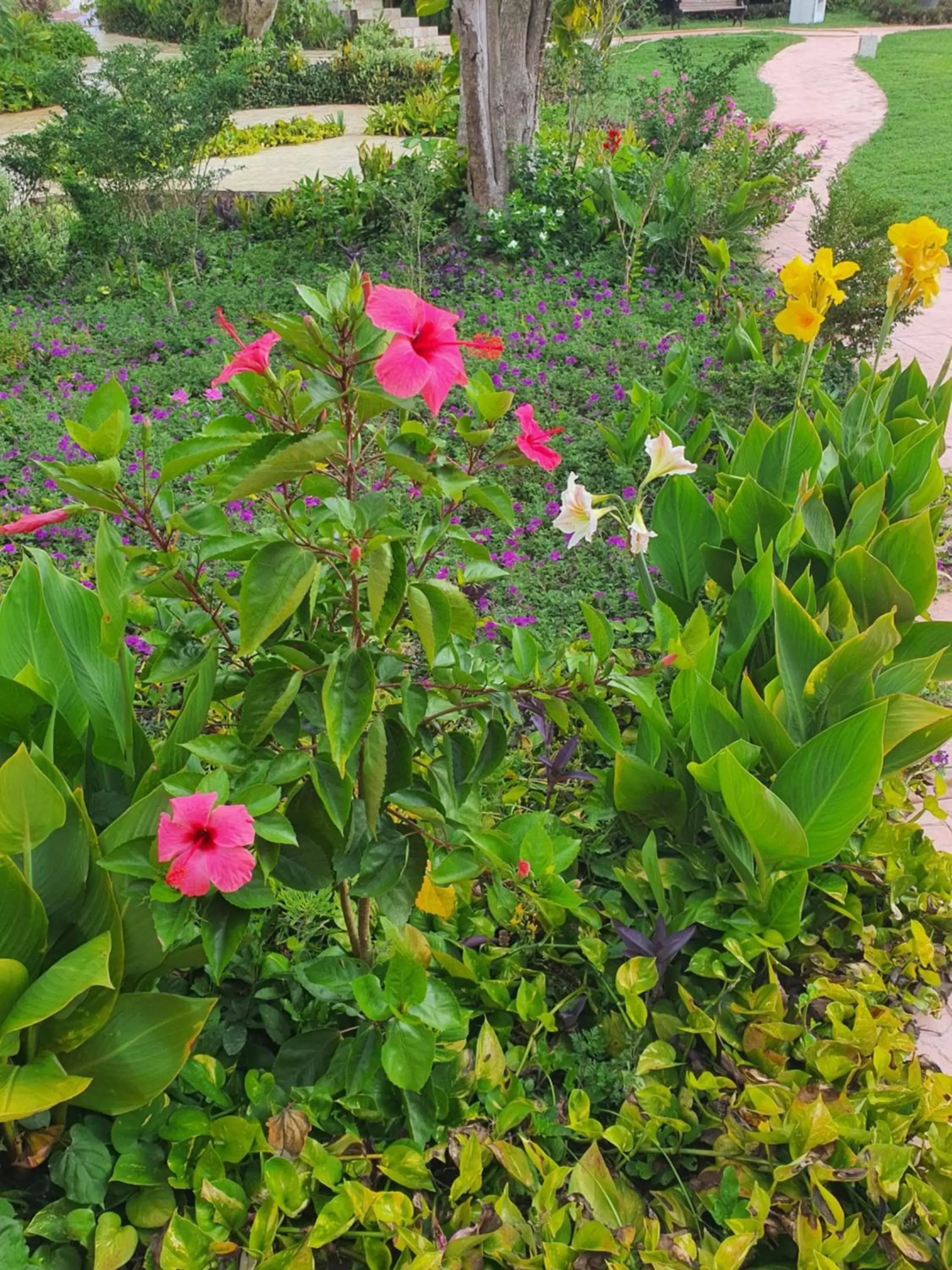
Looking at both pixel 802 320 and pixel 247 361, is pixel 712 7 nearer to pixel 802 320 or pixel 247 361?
pixel 802 320

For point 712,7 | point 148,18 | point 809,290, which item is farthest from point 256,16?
point 809,290

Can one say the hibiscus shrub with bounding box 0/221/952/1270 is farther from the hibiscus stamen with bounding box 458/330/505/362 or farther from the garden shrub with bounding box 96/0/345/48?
the garden shrub with bounding box 96/0/345/48

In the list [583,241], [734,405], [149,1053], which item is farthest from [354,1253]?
[583,241]

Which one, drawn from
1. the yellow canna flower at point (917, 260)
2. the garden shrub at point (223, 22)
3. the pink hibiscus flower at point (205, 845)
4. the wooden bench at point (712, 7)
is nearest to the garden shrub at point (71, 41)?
the garden shrub at point (223, 22)

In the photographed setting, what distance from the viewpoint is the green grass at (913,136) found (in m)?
7.23

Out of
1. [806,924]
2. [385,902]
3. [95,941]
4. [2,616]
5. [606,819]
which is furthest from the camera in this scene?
[606,819]

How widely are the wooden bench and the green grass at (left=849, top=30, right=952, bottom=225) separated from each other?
6121 millimetres

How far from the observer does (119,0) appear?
16516 millimetres


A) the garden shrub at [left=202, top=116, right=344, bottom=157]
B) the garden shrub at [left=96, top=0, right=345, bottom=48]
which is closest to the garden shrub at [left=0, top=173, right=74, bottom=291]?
the garden shrub at [left=202, top=116, right=344, bottom=157]

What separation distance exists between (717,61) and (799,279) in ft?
28.6

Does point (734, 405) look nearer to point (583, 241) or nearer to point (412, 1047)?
point (583, 241)

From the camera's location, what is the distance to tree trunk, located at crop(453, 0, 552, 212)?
5.11 metres

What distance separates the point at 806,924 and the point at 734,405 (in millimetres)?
2292

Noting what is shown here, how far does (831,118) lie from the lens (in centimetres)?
1030
